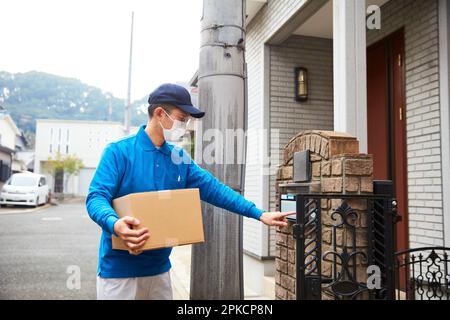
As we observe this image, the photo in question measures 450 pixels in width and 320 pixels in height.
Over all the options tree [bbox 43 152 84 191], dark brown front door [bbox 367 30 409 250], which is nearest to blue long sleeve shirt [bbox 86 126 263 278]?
dark brown front door [bbox 367 30 409 250]

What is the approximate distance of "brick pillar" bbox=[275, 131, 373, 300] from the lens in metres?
2.17

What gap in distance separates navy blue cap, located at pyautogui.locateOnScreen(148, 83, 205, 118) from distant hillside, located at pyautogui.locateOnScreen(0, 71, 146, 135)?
5508 cm

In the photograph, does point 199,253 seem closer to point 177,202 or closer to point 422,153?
point 177,202

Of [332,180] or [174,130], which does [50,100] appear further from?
[332,180]

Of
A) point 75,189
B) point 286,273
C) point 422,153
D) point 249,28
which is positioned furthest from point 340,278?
point 75,189

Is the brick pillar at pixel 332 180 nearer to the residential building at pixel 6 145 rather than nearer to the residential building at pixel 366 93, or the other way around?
the residential building at pixel 366 93

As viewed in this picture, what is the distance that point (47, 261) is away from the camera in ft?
22.8

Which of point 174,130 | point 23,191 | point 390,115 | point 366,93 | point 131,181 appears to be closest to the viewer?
point 131,181

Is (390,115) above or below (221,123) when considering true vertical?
above

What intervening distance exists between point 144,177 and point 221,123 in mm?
640

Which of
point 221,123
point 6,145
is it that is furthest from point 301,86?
point 6,145

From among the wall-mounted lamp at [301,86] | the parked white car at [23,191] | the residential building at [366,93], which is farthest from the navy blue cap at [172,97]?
the parked white car at [23,191]
